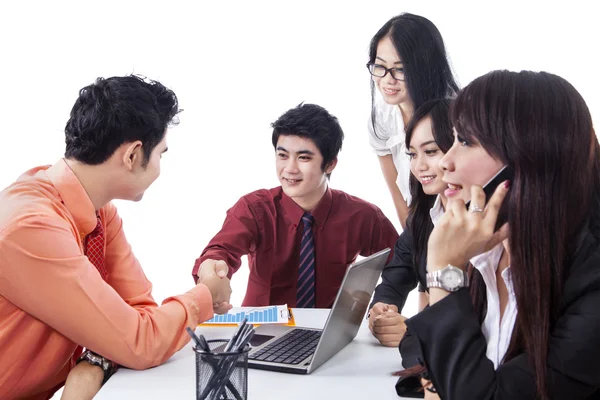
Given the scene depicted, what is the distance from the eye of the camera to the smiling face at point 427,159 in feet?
6.25

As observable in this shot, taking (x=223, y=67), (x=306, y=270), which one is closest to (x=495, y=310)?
(x=306, y=270)

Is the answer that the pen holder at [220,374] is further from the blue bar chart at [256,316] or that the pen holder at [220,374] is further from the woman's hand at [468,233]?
the blue bar chart at [256,316]

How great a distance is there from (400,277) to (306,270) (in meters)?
0.54

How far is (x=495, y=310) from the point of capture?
1.24 m

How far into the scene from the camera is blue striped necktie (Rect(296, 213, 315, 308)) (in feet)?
8.17

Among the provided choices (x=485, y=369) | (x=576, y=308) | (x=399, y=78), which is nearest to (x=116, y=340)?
(x=485, y=369)

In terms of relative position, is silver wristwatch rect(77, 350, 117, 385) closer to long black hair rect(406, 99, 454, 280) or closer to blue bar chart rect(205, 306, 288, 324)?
blue bar chart rect(205, 306, 288, 324)

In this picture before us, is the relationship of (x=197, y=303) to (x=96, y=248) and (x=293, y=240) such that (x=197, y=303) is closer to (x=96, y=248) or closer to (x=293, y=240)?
(x=96, y=248)

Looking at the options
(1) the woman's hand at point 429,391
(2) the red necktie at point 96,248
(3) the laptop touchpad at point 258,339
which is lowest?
(3) the laptop touchpad at point 258,339

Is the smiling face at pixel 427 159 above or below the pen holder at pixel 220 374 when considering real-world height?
above

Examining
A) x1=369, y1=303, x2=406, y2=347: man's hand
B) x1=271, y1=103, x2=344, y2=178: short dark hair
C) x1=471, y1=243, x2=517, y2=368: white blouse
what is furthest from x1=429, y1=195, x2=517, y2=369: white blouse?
x1=271, y1=103, x2=344, y2=178: short dark hair

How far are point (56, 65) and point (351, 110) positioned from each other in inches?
65.5

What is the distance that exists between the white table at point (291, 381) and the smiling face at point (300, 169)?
3.42ft

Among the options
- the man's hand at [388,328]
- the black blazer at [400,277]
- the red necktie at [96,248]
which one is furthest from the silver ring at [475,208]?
the red necktie at [96,248]
